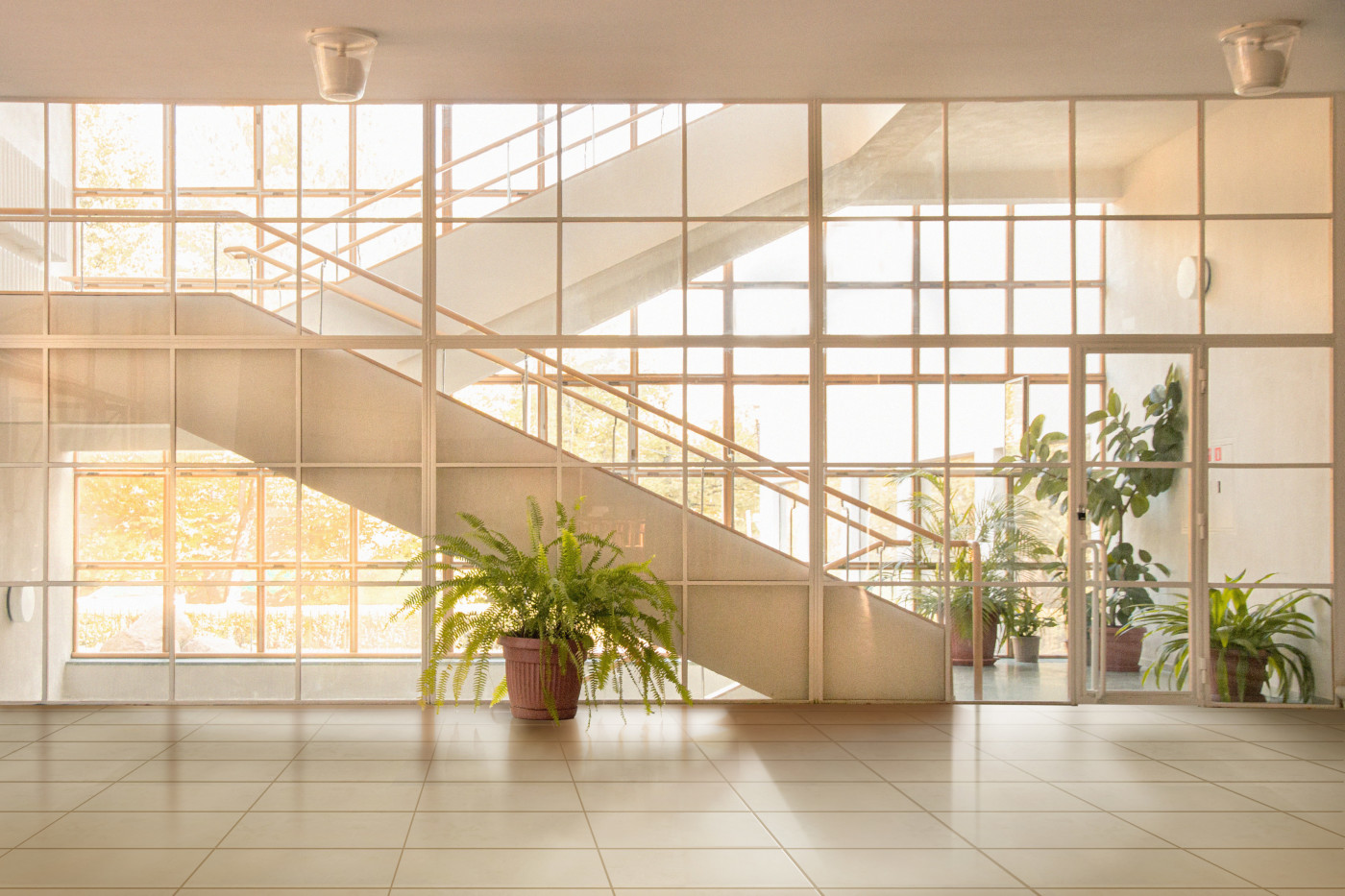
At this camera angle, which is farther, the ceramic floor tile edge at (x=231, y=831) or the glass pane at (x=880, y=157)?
the glass pane at (x=880, y=157)

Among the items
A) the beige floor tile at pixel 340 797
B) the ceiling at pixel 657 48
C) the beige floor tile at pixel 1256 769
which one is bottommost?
the beige floor tile at pixel 1256 769

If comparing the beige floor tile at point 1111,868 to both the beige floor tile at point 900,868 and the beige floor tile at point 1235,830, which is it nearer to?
the beige floor tile at point 900,868

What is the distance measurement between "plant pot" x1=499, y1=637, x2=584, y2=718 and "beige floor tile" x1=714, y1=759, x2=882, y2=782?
108 cm

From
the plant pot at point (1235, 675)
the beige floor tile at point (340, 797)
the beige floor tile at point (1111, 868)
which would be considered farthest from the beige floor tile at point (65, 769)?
the plant pot at point (1235, 675)

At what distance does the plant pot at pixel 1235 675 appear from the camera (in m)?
6.23

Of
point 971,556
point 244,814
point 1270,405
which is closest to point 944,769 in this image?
point 971,556

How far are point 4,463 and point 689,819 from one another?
4.44 meters

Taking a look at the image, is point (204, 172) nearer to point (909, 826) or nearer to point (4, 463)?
point (4, 463)

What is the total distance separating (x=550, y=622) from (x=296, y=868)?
2.25 m

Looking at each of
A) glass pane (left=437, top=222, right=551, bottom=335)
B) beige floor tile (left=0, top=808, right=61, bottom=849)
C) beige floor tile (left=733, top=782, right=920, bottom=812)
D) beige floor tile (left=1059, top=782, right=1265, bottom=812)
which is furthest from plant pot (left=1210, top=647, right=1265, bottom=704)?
beige floor tile (left=0, top=808, right=61, bottom=849)

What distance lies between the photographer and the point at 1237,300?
627cm

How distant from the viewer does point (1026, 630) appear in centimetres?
625

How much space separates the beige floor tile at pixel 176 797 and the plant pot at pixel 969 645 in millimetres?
3655

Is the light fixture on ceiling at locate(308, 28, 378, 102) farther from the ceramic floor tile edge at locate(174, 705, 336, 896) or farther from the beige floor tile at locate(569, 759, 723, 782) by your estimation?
the beige floor tile at locate(569, 759, 723, 782)
